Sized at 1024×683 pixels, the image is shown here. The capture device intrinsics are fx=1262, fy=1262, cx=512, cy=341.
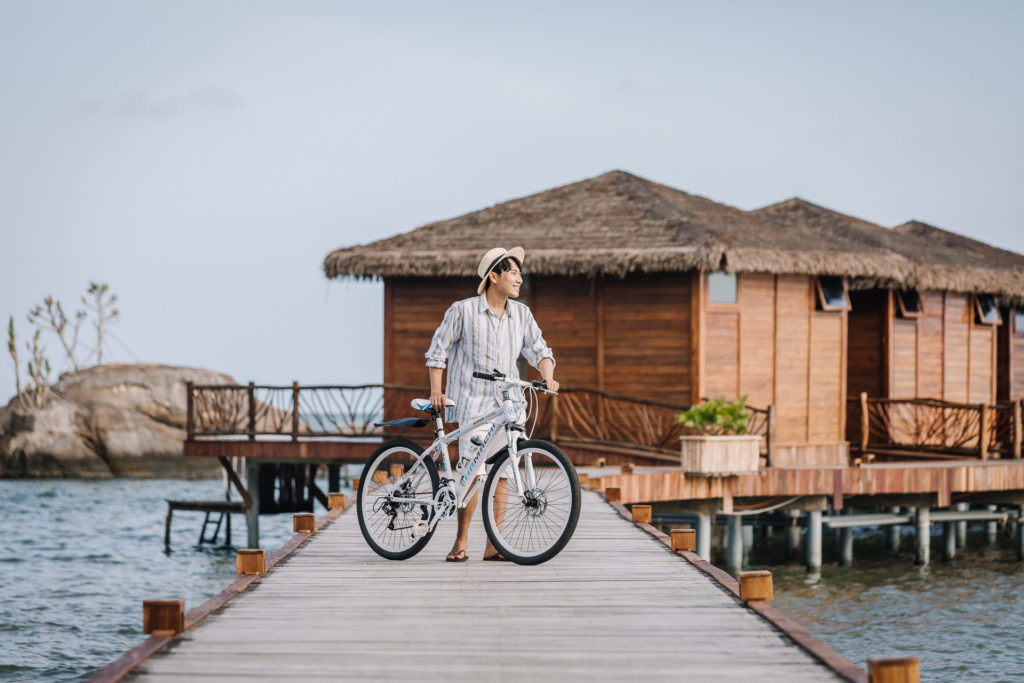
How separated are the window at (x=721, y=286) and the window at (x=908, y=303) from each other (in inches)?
177

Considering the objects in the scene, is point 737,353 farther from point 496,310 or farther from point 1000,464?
point 496,310

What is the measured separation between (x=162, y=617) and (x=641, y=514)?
4.65 meters

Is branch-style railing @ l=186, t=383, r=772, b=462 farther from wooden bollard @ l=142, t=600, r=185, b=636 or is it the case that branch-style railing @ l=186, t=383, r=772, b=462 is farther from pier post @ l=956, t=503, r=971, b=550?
wooden bollard @ l=142, t=600, r=185, b=636

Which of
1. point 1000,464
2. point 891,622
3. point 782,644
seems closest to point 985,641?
point 891,622

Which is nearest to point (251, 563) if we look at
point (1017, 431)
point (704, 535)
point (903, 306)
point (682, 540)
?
point (682, 540)

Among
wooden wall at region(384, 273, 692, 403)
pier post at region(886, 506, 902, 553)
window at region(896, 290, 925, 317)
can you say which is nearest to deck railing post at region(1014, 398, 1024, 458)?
pier post at region(886, 506, 902, 553)

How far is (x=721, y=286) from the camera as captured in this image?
739 inches

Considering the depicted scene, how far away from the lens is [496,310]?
7.00 meters

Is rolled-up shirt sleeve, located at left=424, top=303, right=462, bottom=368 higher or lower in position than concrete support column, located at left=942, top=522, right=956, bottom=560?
higher

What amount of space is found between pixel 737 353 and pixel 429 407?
12.6m

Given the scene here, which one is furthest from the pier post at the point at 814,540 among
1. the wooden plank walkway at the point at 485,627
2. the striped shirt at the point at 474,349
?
the striped shirt at the point at 474,349

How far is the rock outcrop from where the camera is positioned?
46406 mm

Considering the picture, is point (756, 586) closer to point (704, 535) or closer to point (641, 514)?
point (641, 514)

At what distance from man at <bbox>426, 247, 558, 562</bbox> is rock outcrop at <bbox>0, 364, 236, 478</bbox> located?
40.8 m
